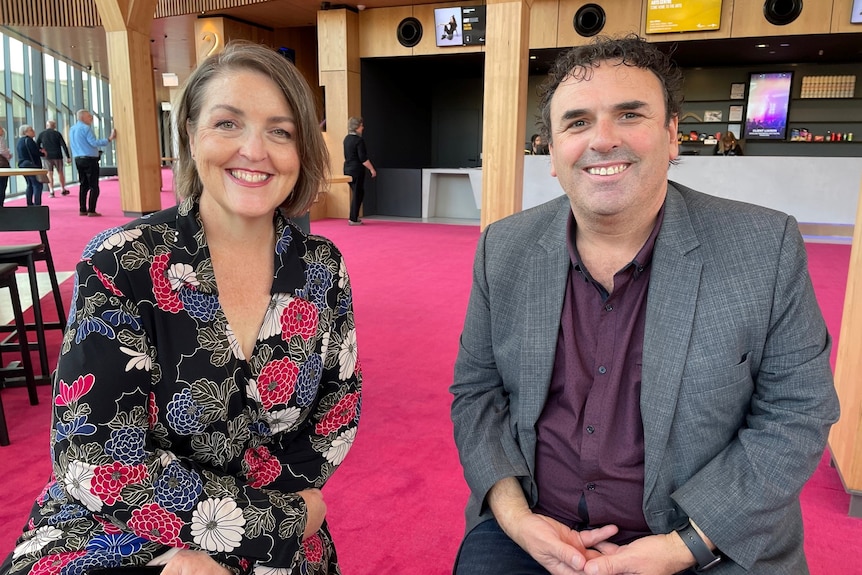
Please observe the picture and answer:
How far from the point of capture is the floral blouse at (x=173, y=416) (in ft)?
3.56

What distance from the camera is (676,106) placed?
1409 millimetres

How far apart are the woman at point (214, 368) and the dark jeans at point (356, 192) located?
8852 mm

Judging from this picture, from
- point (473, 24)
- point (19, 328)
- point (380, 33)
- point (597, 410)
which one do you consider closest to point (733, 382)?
point (597, 410)

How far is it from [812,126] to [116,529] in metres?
12.6

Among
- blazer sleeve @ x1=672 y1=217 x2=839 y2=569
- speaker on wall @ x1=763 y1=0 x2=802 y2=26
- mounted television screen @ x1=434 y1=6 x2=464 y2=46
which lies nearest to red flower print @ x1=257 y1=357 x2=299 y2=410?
blazer sleeve @ x1=672 y1=217 x2=839 y2=569

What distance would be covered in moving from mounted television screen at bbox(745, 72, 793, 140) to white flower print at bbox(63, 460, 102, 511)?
1228 centimetres

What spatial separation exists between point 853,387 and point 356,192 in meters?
8.60

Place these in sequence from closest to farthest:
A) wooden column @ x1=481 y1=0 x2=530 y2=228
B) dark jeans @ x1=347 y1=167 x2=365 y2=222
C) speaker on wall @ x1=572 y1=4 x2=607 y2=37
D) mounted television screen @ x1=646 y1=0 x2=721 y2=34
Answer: wooden column @ x1=481 y1=0 x2=530 y2=228
mounted television screen @ x1=646 y1=0 x2=721 y2=34
speaker on wall @ x1=572 y1=4 x2=607 y2=37
dark jeans @ x1=347 y1=167 x2=365 y2=222

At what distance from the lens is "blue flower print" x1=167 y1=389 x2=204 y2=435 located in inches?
45.6

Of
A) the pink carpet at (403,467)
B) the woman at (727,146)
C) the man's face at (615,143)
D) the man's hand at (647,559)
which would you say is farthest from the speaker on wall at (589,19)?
the man's hand at (647,559)

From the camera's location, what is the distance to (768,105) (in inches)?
437

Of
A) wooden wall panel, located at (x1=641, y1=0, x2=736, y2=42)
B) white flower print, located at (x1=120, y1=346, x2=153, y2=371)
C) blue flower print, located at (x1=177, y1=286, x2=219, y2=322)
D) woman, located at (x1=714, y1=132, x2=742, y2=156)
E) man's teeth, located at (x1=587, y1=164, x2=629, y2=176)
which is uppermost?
wooden wall panel, located at (x1=641, y1=0, x2=736, y2=42)

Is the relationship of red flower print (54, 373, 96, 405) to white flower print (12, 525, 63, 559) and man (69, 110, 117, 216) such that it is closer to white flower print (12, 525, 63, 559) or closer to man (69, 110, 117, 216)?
white flower print (12, 525, 63, 559)

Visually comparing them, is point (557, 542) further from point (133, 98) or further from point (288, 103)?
point (133, 98)
